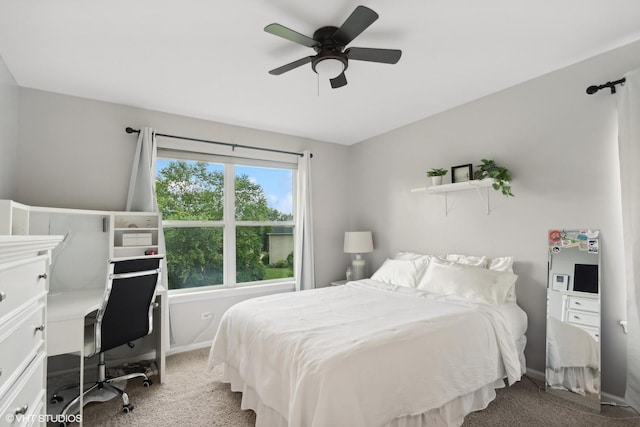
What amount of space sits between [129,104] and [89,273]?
1.72 meters

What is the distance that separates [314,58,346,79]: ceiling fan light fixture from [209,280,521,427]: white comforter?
1.69 meters

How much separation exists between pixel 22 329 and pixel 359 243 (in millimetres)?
3437

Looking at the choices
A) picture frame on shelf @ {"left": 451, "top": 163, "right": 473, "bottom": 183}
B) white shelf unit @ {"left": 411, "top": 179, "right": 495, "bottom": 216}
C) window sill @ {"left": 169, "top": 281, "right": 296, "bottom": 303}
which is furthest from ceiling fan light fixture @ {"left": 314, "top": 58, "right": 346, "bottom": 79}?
window sill @ {"left": 169, "top": 281, "right": 296, "bottom": 303}

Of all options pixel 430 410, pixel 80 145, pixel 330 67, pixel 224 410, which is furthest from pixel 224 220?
pixel 430 410

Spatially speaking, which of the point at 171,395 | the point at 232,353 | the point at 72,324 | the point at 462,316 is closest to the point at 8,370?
the point at 72,324

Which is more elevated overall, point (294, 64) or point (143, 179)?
point (294, 64)

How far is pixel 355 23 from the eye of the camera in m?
1.77

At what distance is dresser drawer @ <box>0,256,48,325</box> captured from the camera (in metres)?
1.08

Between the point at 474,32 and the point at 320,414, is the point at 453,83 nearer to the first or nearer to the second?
the point at 474,32

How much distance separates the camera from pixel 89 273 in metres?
3.01

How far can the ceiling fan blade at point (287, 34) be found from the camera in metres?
1.76

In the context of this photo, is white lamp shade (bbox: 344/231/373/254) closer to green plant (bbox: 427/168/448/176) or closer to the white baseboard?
green plant (bbox: 427/168/448/176)

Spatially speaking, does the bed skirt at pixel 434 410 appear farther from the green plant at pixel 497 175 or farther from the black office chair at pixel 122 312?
the green plant at pixel 497 175

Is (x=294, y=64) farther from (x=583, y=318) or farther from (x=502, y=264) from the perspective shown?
(x=583, y=318)
